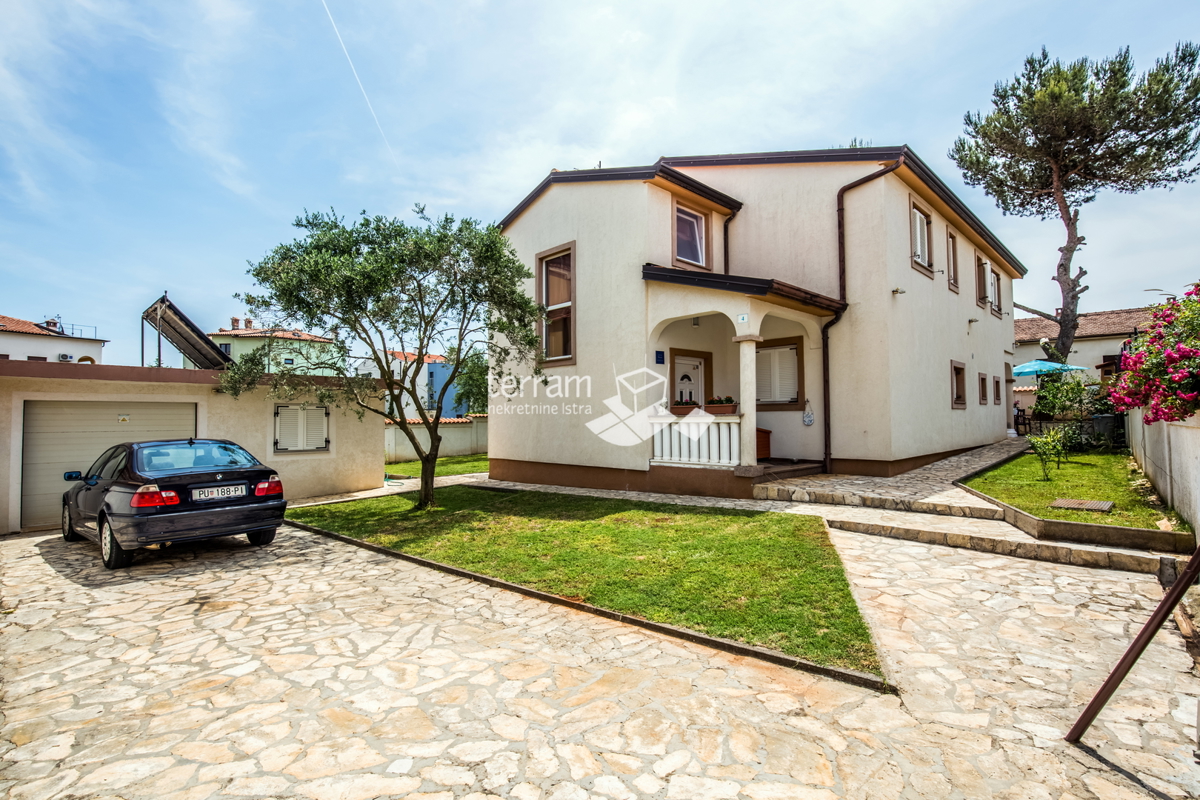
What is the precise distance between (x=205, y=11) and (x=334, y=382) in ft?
21.3

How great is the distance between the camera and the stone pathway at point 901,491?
8.00 m

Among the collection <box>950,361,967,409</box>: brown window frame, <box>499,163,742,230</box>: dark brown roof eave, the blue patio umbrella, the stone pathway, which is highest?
<box>499,163,742,230</box>: dark brown roof eave

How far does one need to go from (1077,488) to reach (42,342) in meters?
54.4

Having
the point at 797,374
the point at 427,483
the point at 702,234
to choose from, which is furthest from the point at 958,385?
the point at 427,483

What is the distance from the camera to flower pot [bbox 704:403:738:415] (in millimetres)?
10516

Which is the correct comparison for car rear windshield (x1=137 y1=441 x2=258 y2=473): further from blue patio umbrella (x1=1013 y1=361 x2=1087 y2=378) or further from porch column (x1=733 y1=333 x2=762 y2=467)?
blue patio umbrella (x1=1013 y1=361 x2=1087 y2=378)

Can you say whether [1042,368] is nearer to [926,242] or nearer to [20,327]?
[926,242]

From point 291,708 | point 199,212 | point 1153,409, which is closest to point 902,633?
point 1153,409

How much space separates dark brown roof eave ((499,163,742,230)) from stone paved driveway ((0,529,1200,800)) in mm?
9061

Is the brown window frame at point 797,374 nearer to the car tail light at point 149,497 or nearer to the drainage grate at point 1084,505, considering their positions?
the drainage grate at point 1084,505

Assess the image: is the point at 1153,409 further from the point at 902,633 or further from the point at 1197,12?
the point at 1197,12

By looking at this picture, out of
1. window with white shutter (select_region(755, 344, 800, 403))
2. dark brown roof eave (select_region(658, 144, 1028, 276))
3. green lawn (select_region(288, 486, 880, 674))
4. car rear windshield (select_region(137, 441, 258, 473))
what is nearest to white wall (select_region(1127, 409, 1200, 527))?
green lawn (select_region(288, 486, 880, 674))

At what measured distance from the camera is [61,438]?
9844 millimetres

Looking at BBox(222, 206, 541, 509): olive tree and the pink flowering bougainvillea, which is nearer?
the pink flowering bougainvillea
